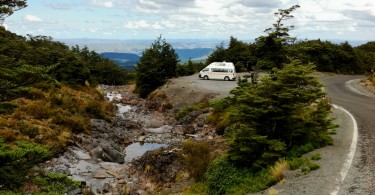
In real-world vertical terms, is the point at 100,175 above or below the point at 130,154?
above

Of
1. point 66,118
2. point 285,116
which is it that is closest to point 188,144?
point 285,116

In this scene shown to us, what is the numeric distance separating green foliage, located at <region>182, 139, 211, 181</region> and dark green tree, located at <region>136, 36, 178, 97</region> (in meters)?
29.3

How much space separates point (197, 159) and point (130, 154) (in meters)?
9.11

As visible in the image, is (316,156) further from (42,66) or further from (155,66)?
(155,66)

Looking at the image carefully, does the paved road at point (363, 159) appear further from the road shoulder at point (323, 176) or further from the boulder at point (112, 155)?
the boulder at point (112, 155)

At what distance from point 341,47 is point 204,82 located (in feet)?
109

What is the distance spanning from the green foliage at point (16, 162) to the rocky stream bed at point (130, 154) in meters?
6.84

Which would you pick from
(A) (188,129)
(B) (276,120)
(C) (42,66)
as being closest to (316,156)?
(B) (276,120)

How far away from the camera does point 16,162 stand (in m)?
9.39

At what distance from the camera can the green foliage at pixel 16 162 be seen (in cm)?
918

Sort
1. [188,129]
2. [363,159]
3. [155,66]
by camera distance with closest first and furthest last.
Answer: [363,159]
[188,129]
[155,66]

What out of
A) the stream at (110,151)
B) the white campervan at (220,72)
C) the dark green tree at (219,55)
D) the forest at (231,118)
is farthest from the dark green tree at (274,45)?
the dark green tree at (219,55)

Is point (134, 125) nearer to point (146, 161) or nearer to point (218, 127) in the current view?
point (218, 127)

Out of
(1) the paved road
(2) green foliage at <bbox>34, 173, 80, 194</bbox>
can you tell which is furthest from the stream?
(1) the paved road
